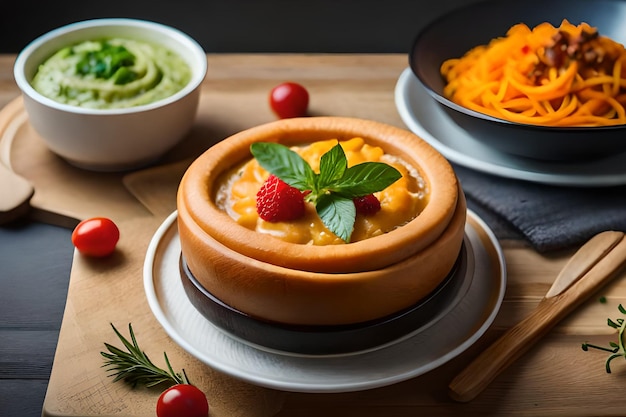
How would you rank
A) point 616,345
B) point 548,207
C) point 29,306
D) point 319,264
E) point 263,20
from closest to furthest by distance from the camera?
point 319,264, point 616,345, point 29,306, point 548,207, point 263,20

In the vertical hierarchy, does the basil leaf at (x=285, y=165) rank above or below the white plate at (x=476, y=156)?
above

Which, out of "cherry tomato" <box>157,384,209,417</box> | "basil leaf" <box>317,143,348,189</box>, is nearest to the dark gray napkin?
"basil leaf" <box>317,143,348,189</box>

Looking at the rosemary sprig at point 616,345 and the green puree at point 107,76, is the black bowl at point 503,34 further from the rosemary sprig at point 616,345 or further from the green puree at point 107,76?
the green puree at point 107,76

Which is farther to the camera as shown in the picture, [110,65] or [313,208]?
[110,65]

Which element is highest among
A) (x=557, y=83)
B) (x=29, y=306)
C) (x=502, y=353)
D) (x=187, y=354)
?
(x=557, y=83)

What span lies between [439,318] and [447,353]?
144mm

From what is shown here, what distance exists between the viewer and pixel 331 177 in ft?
6.84

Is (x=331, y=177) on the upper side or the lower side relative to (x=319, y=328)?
upper

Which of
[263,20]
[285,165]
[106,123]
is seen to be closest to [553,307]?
[285,165]

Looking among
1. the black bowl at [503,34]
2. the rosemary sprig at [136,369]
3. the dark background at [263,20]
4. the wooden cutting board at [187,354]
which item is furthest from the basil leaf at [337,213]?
the dark background at [263,20]

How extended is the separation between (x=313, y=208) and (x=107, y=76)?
119 cm

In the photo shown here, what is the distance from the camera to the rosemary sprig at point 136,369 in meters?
2.09

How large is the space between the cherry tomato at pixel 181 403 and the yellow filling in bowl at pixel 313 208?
441 millimetres

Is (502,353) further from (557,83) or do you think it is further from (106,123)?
(106,123)
